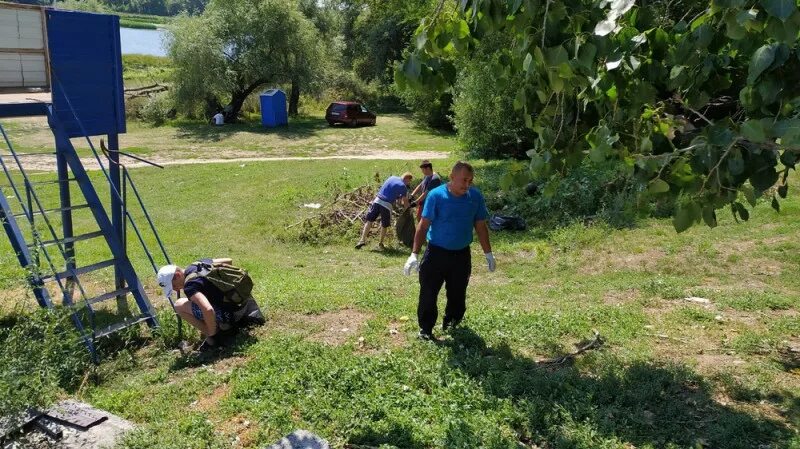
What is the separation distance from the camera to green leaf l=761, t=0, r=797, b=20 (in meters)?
2.46

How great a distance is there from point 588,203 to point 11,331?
33.0 feet

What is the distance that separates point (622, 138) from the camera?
4.90 m

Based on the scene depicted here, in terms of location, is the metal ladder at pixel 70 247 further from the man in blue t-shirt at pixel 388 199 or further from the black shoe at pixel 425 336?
the man in blue t-shirt at pixel 388 199

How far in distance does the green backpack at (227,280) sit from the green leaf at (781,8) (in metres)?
5.40

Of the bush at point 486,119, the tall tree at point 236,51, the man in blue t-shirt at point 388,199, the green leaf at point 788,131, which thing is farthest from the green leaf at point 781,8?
the tall tree at point 236,51

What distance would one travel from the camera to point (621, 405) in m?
5.02

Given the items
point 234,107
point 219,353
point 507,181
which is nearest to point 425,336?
point 219,353

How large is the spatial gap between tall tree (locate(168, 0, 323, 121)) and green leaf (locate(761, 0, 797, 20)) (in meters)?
33.8

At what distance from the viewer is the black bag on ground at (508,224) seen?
12656 mm

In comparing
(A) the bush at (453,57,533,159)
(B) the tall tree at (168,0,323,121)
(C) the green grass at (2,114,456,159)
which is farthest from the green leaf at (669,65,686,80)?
(B) the tall tree at (168,0,323,121)

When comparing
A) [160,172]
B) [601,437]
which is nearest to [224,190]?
[160,172]

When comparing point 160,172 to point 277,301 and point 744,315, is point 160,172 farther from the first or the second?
point 744,315

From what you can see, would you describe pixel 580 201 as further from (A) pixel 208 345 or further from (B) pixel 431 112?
(B) pixel 431 112

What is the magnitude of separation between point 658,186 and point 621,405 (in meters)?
2.26
